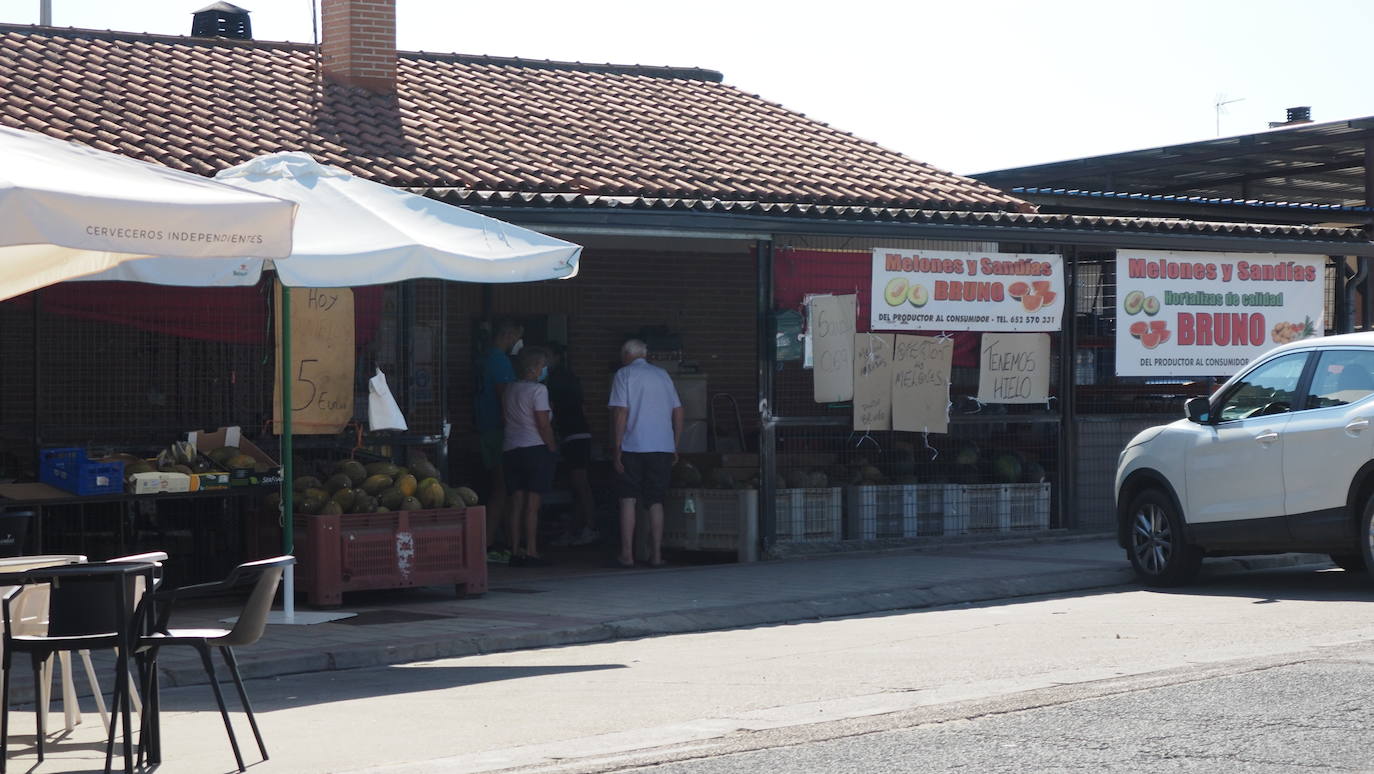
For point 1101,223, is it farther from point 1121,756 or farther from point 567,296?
point 1121,756

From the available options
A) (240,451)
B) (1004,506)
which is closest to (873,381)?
(1004,506)

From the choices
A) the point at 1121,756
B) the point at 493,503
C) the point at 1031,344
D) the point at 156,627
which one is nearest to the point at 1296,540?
the point at 1031,344

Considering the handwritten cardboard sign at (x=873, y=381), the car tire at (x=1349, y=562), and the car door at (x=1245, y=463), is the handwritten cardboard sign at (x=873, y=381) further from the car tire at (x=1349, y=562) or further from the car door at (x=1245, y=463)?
the car tire at (x=1349, y=562)

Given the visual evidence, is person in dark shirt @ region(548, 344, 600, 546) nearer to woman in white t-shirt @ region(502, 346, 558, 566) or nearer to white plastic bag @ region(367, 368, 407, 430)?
woman in white t-shirt @ region(502, 346, 558, 566)

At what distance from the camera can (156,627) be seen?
664 centimetres

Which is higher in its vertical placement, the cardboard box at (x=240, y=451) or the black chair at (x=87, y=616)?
the cardboard box at (x=240, y=451)

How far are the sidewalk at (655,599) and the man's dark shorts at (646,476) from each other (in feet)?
2.04

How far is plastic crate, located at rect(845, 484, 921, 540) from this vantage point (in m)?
14.5

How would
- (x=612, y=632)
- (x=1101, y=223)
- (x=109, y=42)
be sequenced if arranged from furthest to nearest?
(x=109, y=42) < (x=1101, y=223) < (x=612, y=632)

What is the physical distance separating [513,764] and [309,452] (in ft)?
22.2

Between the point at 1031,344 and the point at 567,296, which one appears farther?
the point at 567,296

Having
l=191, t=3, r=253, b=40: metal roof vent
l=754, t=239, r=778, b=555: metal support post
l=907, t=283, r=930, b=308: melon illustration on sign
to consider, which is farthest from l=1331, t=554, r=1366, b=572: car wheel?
l=191, t=3, r=253, b=40: metal roof vent

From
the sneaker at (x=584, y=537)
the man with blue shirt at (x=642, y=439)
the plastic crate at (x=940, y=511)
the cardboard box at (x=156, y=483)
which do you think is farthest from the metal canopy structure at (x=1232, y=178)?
the cardboard box at (x=156, y=483)

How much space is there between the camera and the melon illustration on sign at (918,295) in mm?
14523
